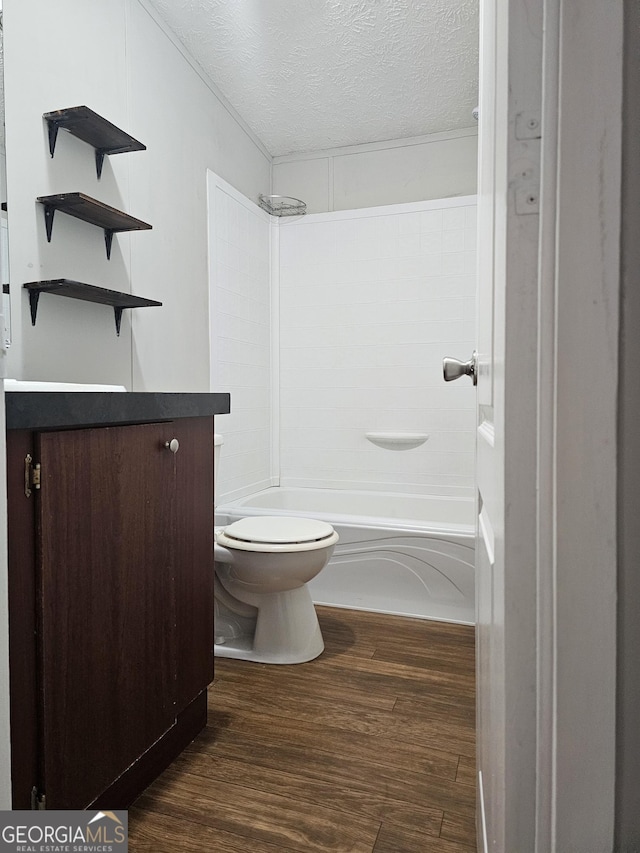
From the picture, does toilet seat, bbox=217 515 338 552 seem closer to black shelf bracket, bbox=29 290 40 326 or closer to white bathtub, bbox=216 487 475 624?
white bathtub, bbox=216 487 475 624

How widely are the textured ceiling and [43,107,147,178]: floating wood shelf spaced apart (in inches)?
29.9

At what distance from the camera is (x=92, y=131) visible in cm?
181

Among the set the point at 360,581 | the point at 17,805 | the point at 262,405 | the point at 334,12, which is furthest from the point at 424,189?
the point at 17,805

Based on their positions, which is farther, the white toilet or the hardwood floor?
the white toilet

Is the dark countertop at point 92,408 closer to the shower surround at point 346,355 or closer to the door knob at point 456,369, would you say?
the door knob at point 456,369

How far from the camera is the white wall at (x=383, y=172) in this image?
3168 mm

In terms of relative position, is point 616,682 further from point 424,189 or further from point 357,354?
point 424,189

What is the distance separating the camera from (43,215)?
172 centimetres

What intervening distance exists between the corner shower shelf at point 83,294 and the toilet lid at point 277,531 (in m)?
0.86

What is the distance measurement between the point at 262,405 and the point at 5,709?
2.65m

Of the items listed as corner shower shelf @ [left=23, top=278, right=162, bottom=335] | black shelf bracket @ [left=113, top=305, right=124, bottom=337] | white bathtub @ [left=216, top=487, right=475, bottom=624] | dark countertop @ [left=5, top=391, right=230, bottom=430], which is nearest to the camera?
dark countertop @ [left=5, top=391, right=230, bottom=430]

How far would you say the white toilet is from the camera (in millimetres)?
1961

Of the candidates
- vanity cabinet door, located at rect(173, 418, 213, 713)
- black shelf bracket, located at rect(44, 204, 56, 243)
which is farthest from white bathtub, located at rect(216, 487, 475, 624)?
black shelf bracket, located at rect(44, 204, 56, 243)

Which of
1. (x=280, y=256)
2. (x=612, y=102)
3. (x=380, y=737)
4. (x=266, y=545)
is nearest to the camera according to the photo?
(x=612, y=102)
